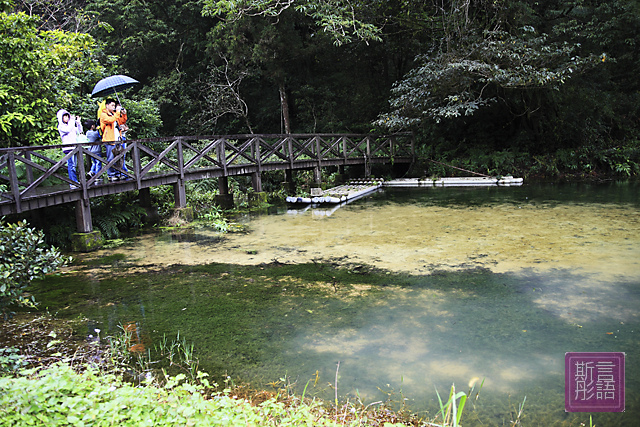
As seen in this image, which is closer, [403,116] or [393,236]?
[393,236]

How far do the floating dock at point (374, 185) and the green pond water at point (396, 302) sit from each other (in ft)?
10.3

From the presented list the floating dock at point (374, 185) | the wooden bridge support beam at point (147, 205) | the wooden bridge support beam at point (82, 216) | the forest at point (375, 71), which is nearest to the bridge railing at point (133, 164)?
the wooden bridge support beam at point (82, 216)

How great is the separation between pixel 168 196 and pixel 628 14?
52.3 feet

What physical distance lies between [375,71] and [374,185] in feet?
31.8

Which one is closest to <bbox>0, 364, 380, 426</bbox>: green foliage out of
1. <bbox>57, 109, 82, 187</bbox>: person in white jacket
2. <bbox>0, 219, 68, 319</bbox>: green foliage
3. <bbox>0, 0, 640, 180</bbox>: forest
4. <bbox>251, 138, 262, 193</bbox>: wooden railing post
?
<bbox>0, 219, 68, 319</bbox>: green foliage

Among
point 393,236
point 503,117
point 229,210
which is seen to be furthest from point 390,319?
point 503,117

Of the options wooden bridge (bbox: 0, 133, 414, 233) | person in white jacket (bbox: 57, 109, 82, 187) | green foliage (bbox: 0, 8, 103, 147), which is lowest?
wooden bridge (bbox: 0, 133, 414, 233)

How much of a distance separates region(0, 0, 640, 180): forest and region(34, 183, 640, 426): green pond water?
15.6 ft

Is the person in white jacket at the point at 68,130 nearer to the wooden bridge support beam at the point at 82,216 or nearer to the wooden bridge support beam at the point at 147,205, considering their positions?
the wooden bridge support beam at the point at 82,216

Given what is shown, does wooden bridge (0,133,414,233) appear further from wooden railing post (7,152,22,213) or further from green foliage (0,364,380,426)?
green foliage (0,364,380,426)

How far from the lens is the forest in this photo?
34.3 feet

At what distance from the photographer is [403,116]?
16.2 metres

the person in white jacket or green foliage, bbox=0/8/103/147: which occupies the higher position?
green foliage, bbox=0/8/103/147

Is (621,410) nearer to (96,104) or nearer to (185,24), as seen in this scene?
(96,104)
